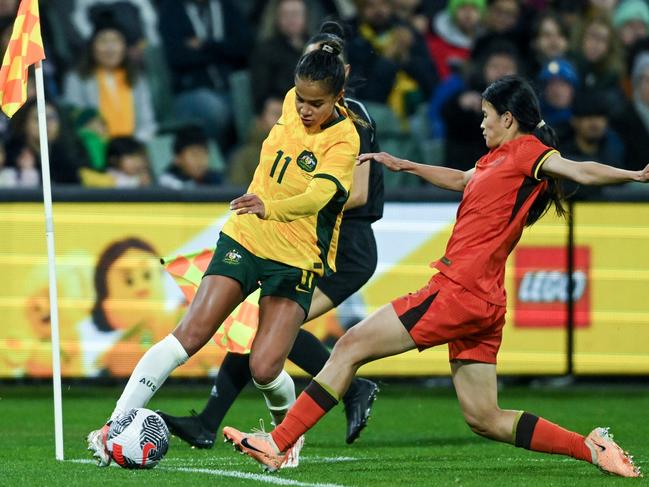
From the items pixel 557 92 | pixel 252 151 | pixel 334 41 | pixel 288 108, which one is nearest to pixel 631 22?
pixel 557 92

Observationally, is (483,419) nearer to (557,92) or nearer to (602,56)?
(557,92)

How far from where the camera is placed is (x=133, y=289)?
11.4 meters

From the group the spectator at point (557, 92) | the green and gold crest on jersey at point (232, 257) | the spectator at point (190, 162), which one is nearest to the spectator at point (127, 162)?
the spectator at point (190, 162)

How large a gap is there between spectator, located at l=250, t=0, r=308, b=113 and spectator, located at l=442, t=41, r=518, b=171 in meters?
1.56

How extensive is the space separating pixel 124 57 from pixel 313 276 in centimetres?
677

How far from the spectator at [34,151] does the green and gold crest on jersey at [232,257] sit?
562 centimetres

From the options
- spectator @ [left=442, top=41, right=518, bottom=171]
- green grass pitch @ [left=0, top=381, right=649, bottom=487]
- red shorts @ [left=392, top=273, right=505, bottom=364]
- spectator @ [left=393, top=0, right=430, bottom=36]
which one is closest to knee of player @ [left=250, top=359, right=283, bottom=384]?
green grass pitch @ [left=0, top=381, right=649, bottom=487]

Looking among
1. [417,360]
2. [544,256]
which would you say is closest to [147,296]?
[417,360]

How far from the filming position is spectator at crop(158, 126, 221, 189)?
1312 cm

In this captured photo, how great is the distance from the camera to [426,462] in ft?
25.5

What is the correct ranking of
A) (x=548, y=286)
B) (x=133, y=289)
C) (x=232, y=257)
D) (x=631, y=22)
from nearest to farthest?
(x=232, y=257) < (x=133, y=289) < (x=548, y=286) < (x=631, y=22)

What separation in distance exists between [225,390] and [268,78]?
601 centimetres

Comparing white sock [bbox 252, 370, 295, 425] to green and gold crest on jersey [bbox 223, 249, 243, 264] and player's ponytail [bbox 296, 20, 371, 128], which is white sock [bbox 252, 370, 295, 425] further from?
player's ponytail [bbox 296, 20, 371, 128]

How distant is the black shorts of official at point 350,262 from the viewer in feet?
28.9
